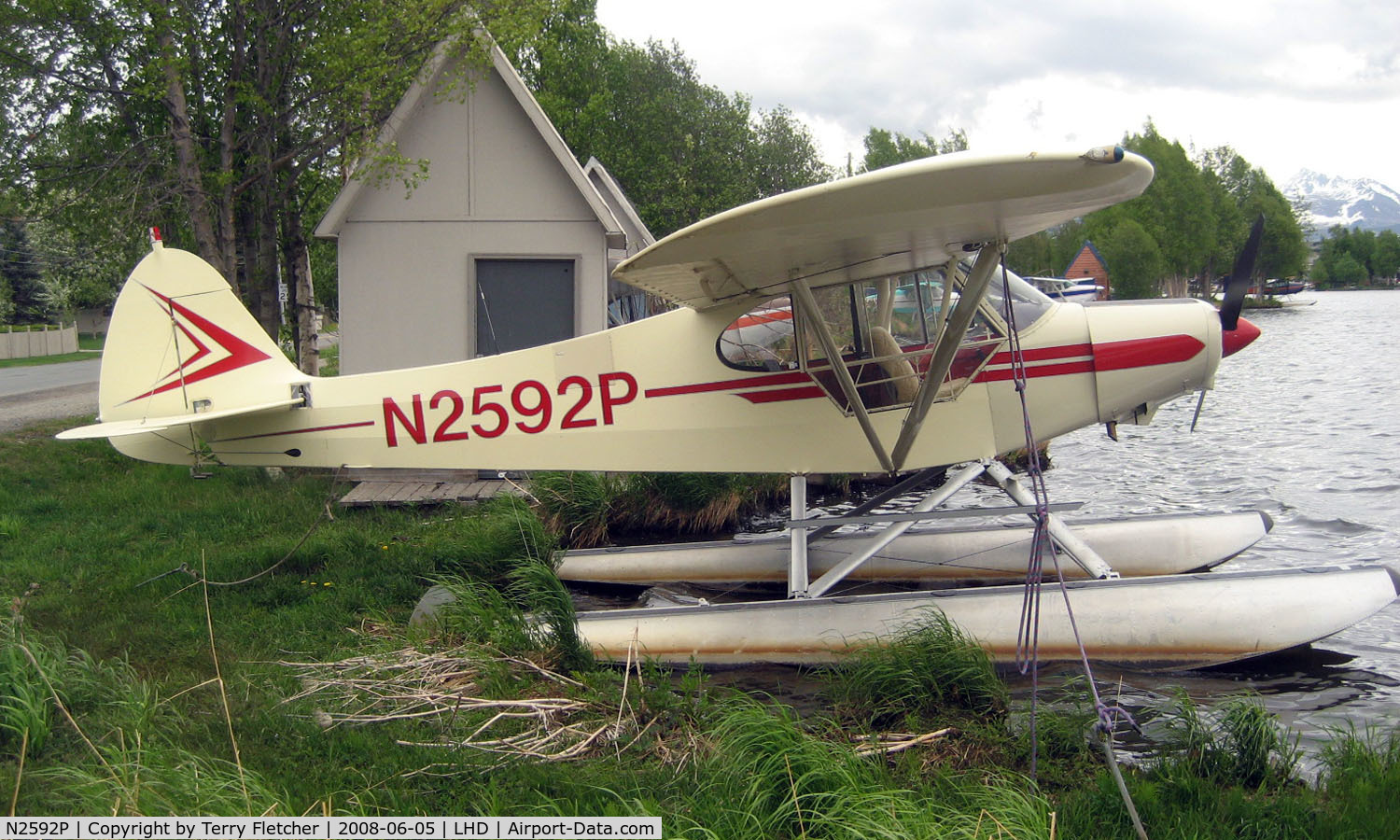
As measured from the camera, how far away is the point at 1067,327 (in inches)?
258

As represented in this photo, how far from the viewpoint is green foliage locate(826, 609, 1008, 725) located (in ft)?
16.7

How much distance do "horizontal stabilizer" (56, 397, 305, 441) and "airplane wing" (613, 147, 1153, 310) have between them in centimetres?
286

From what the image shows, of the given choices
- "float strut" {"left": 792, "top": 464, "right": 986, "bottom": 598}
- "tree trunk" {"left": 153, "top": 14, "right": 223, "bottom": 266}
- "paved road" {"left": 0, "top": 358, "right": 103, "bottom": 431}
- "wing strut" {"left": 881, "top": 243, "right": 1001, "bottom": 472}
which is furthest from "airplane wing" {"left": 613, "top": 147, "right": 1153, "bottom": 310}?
"paved road" {"left": 0, "top": 358, "right": 103, "bottom": 431}

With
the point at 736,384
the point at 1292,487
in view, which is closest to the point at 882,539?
the point at 736,384

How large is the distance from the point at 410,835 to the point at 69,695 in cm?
234

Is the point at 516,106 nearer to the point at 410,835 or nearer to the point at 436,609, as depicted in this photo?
the point at 436,609

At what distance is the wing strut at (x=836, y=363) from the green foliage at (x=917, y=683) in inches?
53.7

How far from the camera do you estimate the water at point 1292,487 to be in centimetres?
582

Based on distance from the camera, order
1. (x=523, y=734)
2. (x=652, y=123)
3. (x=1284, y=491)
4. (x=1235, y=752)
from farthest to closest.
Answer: (x=652, y=123), (x=1284, y=491), (x=523, y=734), (x=1235, y=752)

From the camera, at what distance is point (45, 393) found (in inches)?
726

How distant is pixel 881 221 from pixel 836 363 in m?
1.22

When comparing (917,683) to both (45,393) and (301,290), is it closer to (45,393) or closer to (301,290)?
(301,290)

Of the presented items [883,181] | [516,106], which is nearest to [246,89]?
[516,106]

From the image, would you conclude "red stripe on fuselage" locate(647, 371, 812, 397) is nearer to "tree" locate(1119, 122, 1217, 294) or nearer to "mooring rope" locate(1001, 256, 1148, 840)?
"mooring rope" locate(1001, 256, 1148, 840)
